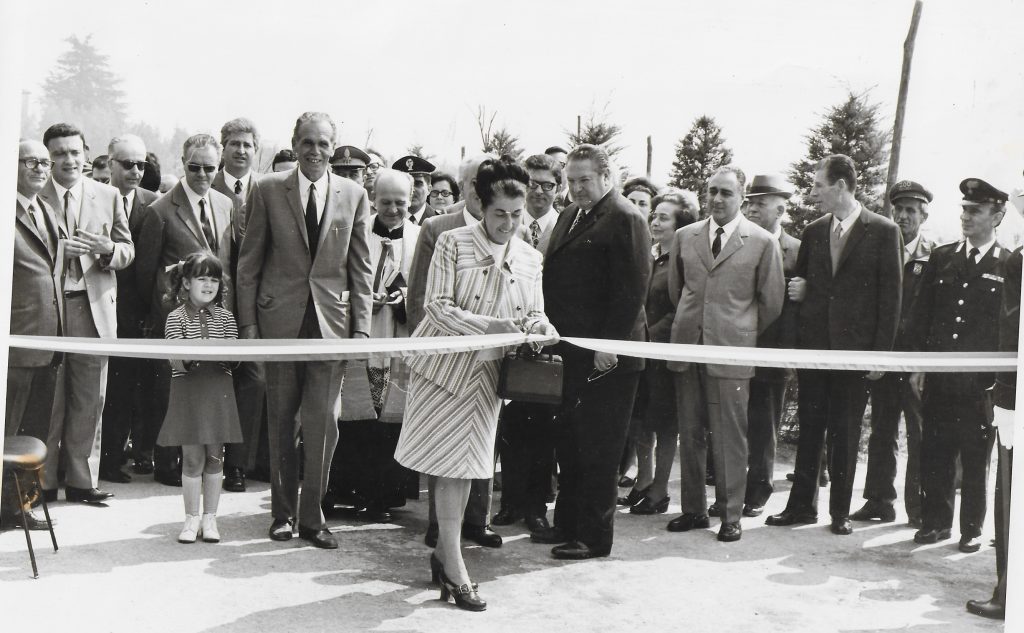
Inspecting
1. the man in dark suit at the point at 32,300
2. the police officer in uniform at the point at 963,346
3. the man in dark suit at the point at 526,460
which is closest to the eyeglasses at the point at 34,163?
the man in dark suit at the point at 32,300

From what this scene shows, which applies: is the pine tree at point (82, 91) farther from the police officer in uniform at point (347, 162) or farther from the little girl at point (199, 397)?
the police officer in uniform at point (347, 162)

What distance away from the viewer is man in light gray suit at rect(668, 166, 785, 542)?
5.91 m

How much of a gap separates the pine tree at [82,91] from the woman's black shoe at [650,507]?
12.4ft

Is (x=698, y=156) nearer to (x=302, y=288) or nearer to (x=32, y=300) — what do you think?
(x=302, y=288)

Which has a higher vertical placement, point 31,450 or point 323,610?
point 31,450

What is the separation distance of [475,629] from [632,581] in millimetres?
1041

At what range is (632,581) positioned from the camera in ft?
16.2

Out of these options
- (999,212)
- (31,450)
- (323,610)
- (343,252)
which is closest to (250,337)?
(343,252)

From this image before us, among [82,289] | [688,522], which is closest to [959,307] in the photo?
[688,522]

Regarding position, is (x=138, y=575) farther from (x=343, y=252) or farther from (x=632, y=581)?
(x=632, y=581)

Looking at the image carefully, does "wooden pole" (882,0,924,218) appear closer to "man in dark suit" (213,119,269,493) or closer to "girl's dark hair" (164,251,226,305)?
"girl's dark hair" (164,251,226,305)

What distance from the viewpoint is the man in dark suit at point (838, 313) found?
5.76m

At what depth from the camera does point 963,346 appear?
18.4ft

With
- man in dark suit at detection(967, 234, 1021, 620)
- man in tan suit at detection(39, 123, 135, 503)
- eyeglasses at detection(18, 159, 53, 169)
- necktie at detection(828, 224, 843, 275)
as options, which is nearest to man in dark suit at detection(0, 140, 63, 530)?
eyeglasses at detection(18, 159, 53, 169)
